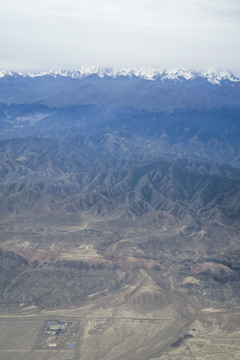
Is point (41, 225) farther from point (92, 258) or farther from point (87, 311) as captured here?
point (87, 311)

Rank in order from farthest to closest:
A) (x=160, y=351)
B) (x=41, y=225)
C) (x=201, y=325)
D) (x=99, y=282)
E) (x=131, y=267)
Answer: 1. (x=41, y=225)
2. (x=131, y=267)
3. (x=99, y=282)
4. (x=201, y=325)
5. (x=160, y=351)

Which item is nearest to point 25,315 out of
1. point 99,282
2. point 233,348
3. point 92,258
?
point 99,282

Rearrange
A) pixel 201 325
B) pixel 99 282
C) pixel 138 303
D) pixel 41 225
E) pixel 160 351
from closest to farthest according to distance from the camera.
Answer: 1. pixel 160 351
2. pixel 201 325
3. pixel 138 303
4. pixel 99 282
5. pixel 41 225

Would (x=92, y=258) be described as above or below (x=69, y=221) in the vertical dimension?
above

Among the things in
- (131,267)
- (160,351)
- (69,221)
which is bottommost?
(69,221)

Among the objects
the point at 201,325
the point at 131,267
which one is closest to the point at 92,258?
the point at 131,267

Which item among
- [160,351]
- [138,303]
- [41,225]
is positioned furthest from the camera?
[41,225]

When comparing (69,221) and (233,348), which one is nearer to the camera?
(233,348)

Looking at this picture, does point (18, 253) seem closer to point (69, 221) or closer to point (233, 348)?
point (69, 221)

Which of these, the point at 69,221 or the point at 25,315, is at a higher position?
the point at 25,315
